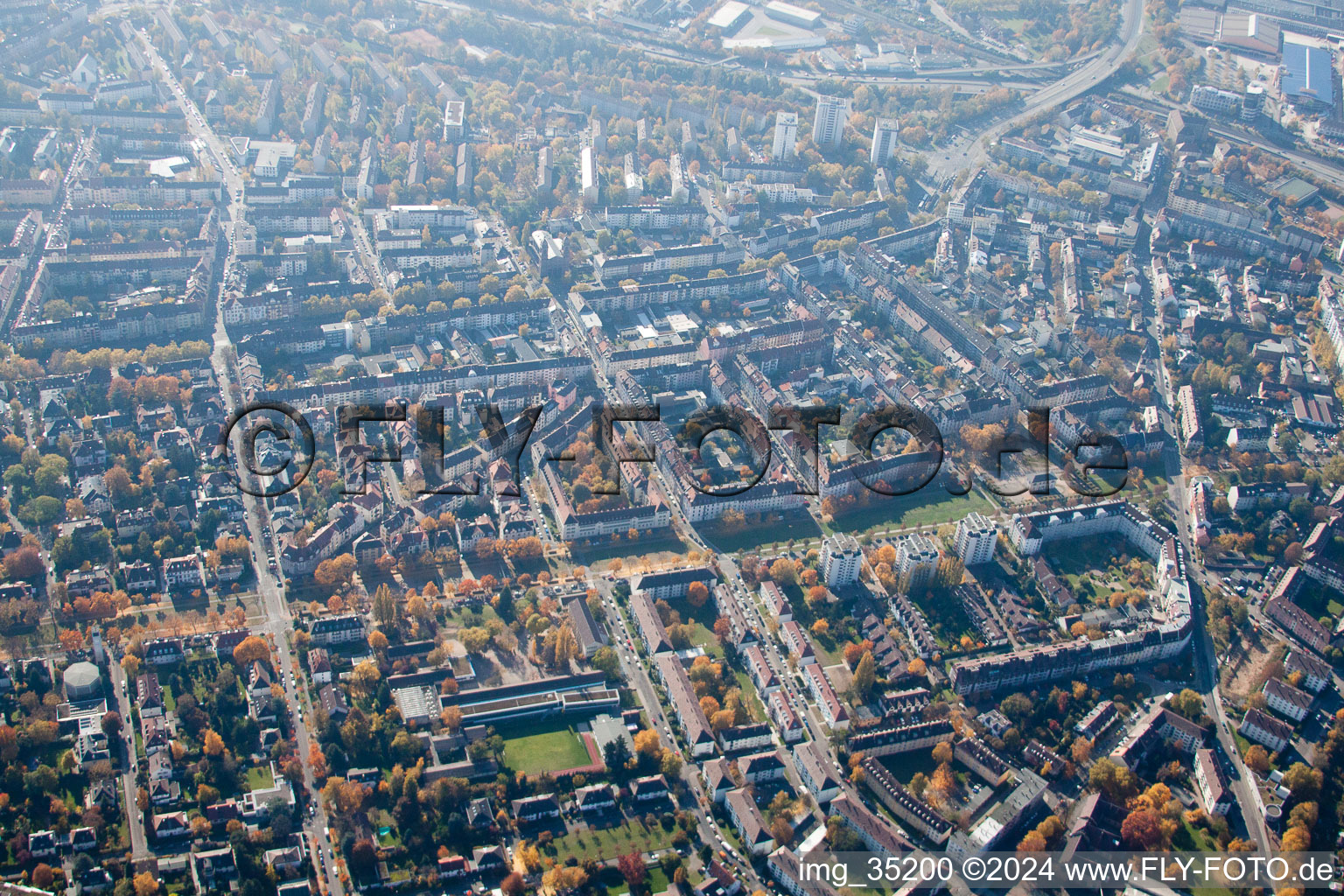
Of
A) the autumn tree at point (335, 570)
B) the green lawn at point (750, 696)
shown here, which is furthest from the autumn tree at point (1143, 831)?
the autumn tree at point (335, 570)

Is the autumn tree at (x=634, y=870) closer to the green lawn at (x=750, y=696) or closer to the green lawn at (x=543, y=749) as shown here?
the green lawn at (x=543, y=749)

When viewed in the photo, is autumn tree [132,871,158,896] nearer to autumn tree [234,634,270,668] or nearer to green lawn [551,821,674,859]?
autumn tree [234,634,270,668]

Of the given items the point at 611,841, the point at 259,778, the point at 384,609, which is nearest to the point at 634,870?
the point at 611,841

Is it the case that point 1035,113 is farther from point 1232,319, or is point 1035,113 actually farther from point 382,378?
point 382,378

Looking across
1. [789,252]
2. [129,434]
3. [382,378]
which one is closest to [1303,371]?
[789,252]

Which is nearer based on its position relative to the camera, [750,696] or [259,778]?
[259,778]

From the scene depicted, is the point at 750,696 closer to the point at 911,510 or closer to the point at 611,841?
the point at 611,841
